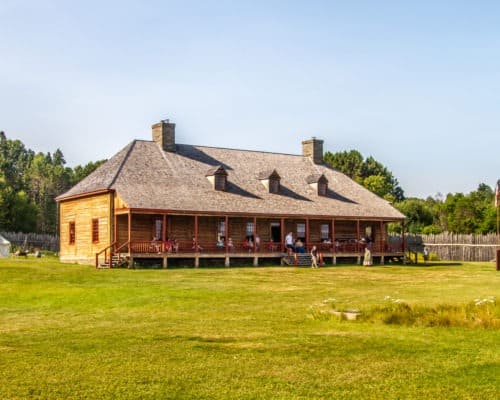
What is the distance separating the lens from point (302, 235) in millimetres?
45969

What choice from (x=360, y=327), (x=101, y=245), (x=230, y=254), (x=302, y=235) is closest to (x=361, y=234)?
(x=302, y=235)

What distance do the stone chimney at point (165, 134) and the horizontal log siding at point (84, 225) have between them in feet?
20.1

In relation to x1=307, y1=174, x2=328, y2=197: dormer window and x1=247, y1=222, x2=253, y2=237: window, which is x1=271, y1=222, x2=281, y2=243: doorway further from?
x1=307, y1=174, x2=328, y2=197: dormer window

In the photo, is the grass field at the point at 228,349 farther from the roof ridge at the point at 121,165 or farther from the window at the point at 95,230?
the window at the point at 95,230

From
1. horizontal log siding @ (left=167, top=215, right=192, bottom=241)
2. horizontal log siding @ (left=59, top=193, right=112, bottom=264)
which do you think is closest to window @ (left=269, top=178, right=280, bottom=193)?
horizontal log siding @ (left=167, top=215, right=192, bottom=241)

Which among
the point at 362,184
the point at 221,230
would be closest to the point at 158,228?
the point at 221,230

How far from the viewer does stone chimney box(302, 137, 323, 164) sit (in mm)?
52875

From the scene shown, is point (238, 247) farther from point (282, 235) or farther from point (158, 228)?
point (158, 228)

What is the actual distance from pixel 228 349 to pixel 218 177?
102 ft

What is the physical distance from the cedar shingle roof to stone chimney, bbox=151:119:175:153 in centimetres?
45

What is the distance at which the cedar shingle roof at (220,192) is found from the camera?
39375mm

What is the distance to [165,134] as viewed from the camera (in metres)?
44.4

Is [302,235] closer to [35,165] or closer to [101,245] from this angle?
[101,245]

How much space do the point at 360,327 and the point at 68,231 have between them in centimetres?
3257
